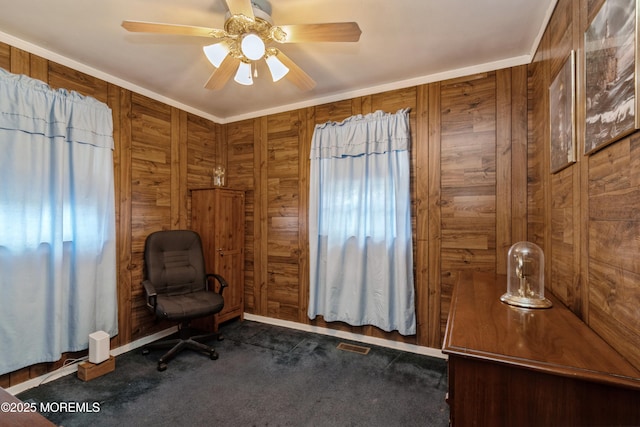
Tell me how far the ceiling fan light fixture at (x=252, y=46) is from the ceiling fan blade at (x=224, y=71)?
0.22m

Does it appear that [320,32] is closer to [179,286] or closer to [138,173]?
[138,173]

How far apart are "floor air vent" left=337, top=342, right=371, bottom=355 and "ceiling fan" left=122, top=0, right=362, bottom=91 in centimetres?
251

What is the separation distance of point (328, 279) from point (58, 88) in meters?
2.90

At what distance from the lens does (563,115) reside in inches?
61.1

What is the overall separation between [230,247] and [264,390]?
170 cm

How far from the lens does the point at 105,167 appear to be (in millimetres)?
2674

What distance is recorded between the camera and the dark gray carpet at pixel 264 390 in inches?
76.2

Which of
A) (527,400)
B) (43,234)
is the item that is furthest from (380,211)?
(43,234)

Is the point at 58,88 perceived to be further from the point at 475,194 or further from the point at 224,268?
the point at 475,194

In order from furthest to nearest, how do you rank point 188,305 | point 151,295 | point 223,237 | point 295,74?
point 223,237 < point 188,305 < point 151,295 < point 295,74

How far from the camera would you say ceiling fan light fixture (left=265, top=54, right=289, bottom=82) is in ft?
6.45

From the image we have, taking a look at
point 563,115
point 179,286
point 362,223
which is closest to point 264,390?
Answer: point 179,286

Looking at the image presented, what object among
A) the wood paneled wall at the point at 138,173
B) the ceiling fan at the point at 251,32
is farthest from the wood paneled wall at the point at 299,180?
the ceiling fan at the point at 251,32

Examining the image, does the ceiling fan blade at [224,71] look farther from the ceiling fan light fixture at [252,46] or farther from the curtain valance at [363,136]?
the curtain valance at [363,136]
